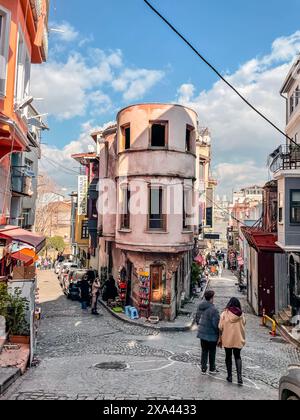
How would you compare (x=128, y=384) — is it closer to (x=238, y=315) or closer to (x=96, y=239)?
(x=238, y=315)

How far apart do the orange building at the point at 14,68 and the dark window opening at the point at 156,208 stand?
717cm

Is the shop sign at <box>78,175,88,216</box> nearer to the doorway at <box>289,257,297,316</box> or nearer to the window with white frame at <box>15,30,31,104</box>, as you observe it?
the doorway at <box>289,257,297,316</box>

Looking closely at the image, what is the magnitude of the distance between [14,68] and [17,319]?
6.89 meters

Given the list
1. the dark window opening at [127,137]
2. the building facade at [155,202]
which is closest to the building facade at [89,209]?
the dark window opening at [127,137]

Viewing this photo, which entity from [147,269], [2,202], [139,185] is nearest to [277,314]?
[147,269]

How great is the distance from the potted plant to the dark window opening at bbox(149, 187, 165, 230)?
9.94 meters

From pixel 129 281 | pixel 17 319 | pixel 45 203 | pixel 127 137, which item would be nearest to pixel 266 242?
pixel 129 281

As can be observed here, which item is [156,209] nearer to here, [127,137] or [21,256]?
[127,137]

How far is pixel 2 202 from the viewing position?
12.6 m

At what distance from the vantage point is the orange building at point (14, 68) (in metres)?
10.1

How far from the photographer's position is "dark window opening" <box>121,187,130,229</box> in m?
18.9

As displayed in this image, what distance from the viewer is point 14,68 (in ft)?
34.4

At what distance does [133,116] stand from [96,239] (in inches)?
548

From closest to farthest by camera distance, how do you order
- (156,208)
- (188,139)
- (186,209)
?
(156,208) → (186,209) → (188,139)
